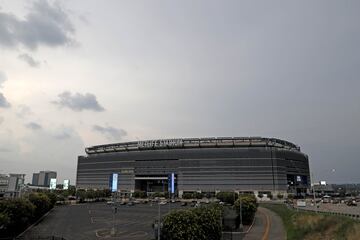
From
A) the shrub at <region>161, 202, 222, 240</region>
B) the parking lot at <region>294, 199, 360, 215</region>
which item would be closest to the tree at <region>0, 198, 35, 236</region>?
the shrub at <region>161, 202, 222, 240</region>

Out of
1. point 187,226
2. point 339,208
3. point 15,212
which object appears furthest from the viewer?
point 339,208

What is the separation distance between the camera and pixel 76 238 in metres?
50.1

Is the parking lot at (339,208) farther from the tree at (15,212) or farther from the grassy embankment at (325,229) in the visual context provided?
the tree at (15,212)

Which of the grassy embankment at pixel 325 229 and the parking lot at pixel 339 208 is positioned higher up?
the parking lot at pixel 339 208

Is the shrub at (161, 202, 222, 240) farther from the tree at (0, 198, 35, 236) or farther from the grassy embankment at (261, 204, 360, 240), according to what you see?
the tree at (0, 198, 35, 236)

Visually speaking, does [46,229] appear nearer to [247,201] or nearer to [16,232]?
[16,232]

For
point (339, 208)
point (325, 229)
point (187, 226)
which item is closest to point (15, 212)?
A: point (187, 226)

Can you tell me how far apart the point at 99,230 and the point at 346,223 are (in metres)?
40.6

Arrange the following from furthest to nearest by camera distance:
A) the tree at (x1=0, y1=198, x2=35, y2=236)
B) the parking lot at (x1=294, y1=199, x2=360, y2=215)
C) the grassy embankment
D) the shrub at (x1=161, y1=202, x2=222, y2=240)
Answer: the parking lot at (x1=294, y1=199, x2=360, y2=215) → the tree at (x1=0, y1=198, x2=35, y2=236) → the grassy embankment → the shrub at (x1=161, y1=202, x2=222, y2=240)

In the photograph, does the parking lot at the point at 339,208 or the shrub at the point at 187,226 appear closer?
the shrub at the point at 187,226

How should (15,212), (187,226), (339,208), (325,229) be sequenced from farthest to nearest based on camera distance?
(339,208) < (15,212) < (325,229) < (187,226)

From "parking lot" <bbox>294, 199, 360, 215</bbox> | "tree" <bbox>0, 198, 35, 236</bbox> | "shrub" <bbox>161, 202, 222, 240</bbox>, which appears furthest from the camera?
"parking lot" <bbox>294, 199, 360, 215</bbox>

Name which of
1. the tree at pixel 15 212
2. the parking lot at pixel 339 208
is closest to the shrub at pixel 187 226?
the tree at pixel 15 212

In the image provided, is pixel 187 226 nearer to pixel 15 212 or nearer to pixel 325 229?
pixel 325 229
